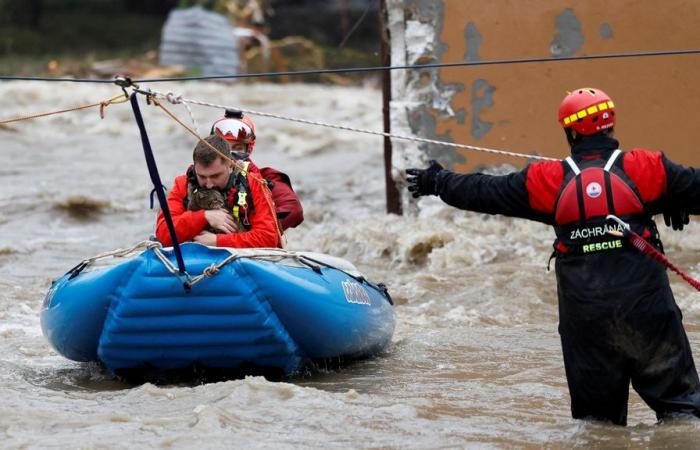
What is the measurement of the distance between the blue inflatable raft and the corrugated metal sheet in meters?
22.2

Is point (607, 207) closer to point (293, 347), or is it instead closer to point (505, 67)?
point (293, 347)

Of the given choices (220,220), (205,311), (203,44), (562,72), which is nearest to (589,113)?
(205,311)

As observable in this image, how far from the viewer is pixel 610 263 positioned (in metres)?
5.07

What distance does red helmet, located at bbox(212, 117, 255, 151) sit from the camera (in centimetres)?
763

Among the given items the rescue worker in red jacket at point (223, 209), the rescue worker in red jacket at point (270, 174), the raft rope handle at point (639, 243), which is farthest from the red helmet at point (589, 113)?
the rescue worker in red jacket at point (270, 174)

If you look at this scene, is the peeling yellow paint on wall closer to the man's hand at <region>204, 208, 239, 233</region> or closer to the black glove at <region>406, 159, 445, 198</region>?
the man's hand at <region>204, 208, 239, 233</region>

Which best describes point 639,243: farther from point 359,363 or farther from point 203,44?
point 203,44

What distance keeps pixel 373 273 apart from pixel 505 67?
2.12 m

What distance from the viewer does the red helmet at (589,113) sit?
5.20 metres

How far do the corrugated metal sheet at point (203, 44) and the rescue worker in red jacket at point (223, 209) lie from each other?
21.8 meters

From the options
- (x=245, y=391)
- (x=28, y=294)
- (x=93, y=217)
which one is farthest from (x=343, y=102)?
(x=245, y=391)

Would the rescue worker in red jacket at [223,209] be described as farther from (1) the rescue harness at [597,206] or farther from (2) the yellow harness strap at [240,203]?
(1) the rescue harness at [597,206]

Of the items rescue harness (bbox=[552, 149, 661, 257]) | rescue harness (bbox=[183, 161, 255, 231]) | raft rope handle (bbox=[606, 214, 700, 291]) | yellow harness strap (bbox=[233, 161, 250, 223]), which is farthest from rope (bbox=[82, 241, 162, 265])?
raft rope handle (bbox=[606, 214, 700, 291])

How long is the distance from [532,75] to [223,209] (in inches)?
195
